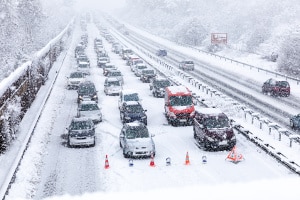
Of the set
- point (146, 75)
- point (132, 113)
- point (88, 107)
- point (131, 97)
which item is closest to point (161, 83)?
point (131, 97)

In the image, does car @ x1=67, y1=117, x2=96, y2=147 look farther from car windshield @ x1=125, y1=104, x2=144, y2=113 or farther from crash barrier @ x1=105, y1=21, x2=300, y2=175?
crash barrier @ x1=105, y1=21, x2=300, y2=175

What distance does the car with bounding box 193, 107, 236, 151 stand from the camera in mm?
23500

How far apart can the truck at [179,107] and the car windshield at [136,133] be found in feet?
17.4

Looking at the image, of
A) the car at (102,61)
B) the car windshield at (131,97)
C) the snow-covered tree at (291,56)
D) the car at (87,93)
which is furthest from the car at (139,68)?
the car windshield at (131,97)

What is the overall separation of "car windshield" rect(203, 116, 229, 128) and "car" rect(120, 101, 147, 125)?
596cm

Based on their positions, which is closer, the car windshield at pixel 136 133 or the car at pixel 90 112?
the car windshield at pixel 136 133

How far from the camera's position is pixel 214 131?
23656mm

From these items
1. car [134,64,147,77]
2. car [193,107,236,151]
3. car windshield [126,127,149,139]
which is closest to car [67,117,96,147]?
car windshield [126,127,149,139]

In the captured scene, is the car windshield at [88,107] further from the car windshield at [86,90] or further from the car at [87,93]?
the car windshield at [86,90]

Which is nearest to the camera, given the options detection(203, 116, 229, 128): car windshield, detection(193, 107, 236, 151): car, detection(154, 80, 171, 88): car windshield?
detection(193, 107, 236, 151): car

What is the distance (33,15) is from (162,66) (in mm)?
43380

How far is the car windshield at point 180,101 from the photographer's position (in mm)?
29812

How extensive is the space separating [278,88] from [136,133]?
63.5 feet

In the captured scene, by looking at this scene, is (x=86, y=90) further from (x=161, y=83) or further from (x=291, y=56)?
(x=291, y=56)
